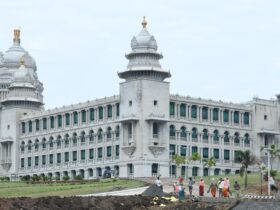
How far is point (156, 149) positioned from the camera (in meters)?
133

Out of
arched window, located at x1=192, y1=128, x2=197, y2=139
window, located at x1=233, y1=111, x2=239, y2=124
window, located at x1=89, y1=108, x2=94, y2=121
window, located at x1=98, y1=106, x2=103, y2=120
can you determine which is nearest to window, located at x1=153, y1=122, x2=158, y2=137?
arched window, located at x1=192, y1=128, x2=197, y2=139

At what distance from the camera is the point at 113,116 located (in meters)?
139

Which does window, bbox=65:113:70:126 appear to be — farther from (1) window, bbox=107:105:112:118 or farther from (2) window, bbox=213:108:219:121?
(2) window, bbox=213:108:219:121

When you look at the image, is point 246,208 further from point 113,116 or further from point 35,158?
point 35,158

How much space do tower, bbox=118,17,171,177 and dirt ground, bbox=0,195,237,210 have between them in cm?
6088

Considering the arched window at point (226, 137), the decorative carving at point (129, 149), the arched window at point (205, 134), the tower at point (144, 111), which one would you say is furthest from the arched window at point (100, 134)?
the arched window at point (226, 137)

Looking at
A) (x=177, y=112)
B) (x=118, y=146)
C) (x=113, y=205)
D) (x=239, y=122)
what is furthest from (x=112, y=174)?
(x=113, y=205)

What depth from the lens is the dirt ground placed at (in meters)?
65.9

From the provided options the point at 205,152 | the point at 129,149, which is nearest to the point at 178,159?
the point at 129,149

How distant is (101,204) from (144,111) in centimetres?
6474

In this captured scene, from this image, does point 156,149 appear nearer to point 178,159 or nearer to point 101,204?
point 178,159

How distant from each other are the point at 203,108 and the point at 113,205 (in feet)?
247

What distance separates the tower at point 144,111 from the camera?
132500 mm

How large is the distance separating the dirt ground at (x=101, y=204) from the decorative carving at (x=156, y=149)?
61679 millimetres
